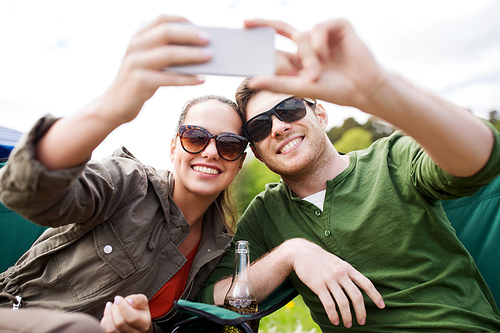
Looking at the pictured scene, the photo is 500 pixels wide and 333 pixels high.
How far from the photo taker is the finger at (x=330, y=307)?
1.65 metres

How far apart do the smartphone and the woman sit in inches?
1.5

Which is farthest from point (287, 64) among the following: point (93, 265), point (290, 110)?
point (93, 265)

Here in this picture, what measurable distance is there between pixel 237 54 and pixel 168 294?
62.9 inches

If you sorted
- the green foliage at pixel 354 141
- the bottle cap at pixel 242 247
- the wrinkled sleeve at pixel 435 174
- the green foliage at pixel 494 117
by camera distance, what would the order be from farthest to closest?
the green foliage at pixel 354 141
the green foliage at pixel 494 117
the bottle cap at pixel 242 247
the wrinkled sleeve at pixel 435 174

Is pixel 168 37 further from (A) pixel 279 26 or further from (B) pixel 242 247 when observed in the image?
(B) pixel 242 247

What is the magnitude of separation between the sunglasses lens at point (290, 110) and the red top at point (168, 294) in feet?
3.72

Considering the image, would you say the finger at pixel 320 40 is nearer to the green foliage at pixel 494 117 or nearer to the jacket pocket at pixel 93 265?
the jacket pocket at pixel 93 265

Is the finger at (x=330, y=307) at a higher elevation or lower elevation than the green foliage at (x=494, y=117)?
higher

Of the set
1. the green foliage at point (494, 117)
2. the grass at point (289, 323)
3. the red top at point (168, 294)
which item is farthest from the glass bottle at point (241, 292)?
the green foliage at point (494, 117)

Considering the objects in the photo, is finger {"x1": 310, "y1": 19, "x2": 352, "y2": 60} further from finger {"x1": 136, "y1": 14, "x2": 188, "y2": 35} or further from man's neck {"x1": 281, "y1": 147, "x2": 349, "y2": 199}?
man's neck {"x1": 281, "y1": 147, "x2": 349, "y2": 199}

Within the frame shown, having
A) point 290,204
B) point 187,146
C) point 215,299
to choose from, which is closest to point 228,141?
point 187,146

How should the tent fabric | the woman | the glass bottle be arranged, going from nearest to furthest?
1. the woman
2. the glass bottle
3. the tent fabric

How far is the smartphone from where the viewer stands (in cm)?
105

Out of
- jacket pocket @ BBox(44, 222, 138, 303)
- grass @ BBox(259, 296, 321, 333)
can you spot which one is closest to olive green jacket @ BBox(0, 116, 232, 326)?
jacket pocket @ BBox(44, 222, 138, 303)
